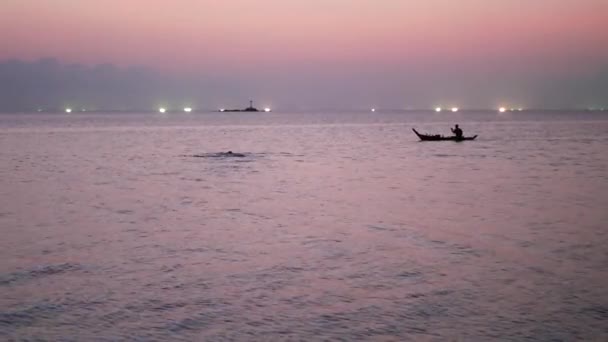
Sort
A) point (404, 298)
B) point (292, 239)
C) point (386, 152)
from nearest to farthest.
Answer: point (404, 298) < point (292, 239) < point (386, 152)

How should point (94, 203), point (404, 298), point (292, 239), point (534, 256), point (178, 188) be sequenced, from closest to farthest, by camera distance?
point (404, 298)
point (534, 256)
point (292, 239)
point (94, 203)
point (178, 188)

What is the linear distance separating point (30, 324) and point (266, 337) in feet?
13.7

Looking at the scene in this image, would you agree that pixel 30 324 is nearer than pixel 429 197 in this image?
Yes

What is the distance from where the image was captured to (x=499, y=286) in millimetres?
11820

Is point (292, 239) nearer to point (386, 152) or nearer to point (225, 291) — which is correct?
point (225, 291)

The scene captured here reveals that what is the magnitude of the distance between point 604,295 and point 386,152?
4261 centimetres

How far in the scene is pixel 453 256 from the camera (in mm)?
14289

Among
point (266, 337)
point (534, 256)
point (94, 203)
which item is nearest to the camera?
point (266, 337)

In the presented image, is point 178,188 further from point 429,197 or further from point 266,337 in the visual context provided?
point 266,337

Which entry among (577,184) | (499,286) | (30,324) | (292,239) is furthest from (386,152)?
(30,324)

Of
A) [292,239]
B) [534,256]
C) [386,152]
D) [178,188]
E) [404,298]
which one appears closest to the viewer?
[404,298]

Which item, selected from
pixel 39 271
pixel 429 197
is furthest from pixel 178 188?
pixel 39 271

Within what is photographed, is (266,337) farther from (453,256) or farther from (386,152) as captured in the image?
(386,152)

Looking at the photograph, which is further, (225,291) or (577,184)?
(577,184)
